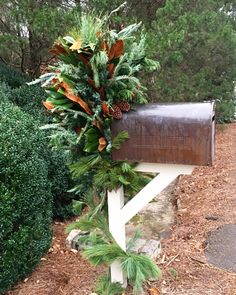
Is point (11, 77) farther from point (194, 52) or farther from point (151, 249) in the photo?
point (151, 249)

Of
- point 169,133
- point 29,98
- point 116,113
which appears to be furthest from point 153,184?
point 29,98

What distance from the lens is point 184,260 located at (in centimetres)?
276

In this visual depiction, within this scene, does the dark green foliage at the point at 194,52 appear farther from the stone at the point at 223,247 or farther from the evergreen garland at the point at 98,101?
the evergreen garland at the point at 98,101

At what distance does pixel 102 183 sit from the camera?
217 cm

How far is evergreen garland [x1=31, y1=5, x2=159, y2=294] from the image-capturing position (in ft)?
6.59

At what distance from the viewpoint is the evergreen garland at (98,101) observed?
2.01 meters

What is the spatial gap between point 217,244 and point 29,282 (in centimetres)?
A: 149

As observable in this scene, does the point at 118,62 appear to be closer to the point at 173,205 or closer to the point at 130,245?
the point at 130,245

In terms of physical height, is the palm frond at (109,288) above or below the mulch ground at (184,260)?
above

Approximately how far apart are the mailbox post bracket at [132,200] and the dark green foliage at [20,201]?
0.82 metres

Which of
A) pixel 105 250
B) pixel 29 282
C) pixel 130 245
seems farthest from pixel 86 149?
pixel 29 282

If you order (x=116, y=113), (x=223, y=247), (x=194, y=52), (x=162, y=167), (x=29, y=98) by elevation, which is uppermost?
(x=194, y=52)

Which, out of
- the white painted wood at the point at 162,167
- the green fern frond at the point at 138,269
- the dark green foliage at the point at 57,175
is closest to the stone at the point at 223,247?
the green fern frond at the point at 138,269

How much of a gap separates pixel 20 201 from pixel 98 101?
1.12 meters
